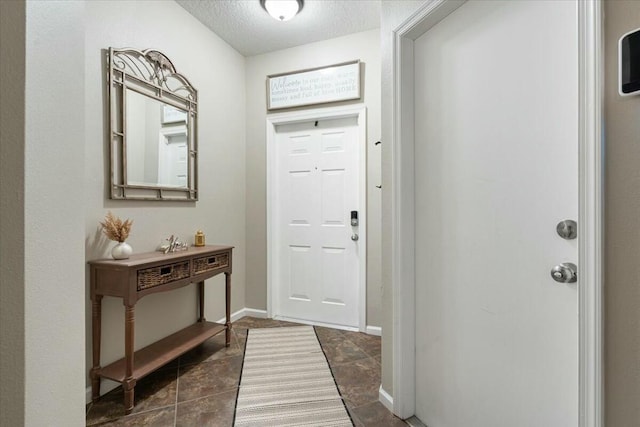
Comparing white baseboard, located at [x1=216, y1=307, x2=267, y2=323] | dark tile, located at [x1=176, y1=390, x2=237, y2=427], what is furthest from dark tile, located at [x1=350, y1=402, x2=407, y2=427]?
white baseboard, located at [x1=216, y1=307, x2=267, y2=323]

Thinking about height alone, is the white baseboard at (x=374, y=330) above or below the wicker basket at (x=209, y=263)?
below

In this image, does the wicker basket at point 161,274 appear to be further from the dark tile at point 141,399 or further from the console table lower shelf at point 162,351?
the dark tile at point 141,399

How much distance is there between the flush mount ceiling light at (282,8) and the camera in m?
2.30

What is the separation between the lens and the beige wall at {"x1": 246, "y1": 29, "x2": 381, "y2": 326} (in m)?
2.80

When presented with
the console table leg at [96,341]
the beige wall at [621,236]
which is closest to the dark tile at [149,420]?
the console table leg at [96,341]

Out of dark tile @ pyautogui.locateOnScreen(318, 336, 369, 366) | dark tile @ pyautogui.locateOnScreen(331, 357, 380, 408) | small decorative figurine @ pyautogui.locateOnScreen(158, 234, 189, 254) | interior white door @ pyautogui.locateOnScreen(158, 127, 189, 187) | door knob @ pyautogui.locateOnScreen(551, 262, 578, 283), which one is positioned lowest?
dark tile @ pyautogui.locateOnScreen(318, 336, 369, 366)

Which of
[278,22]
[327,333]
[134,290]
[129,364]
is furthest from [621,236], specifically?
[278,22]

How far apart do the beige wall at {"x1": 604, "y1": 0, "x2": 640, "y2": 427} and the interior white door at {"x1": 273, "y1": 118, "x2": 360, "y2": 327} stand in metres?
2.18

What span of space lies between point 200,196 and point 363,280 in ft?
5.36

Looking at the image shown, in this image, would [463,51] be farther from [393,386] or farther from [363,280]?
[363,280]

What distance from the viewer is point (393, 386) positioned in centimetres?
Result: 164

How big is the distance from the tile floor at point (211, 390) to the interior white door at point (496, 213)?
38 cm
